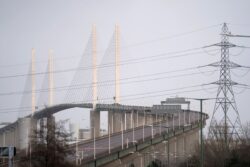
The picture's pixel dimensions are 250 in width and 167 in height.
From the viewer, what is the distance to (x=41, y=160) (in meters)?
45.9

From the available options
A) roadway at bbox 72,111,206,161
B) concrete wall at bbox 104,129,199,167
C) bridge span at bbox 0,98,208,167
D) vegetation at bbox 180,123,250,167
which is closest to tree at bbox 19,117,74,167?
roadway at bbox 72,111,206,161

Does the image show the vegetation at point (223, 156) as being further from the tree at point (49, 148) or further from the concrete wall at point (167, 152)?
the tree at point (49, 148)

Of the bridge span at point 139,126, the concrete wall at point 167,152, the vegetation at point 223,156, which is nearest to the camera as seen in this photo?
the vegetation at point 223,156

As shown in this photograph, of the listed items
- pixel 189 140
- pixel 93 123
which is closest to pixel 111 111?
pixel 93 123

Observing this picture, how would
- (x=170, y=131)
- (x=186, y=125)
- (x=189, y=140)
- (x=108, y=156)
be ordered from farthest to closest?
(x=189, y=140) < (x=186, y=125) < (x=170, y=131) < (x=108, y=156)

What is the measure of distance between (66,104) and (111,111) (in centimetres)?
1068

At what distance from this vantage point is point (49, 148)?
4638cm

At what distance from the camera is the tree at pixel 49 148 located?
45.9 metres

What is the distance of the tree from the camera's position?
45.9m

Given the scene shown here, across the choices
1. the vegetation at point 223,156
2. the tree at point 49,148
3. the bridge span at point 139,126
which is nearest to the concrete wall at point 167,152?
the bridge span at point 139,126

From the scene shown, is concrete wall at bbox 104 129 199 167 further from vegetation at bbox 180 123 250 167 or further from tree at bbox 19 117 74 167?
tree at bbox 19 117 74 167

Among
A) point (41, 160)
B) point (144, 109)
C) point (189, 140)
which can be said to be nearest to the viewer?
point (41, 160)

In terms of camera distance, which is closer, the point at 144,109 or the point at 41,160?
the point at 41,160

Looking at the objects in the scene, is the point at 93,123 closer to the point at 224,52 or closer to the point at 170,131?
the point at 170,131
